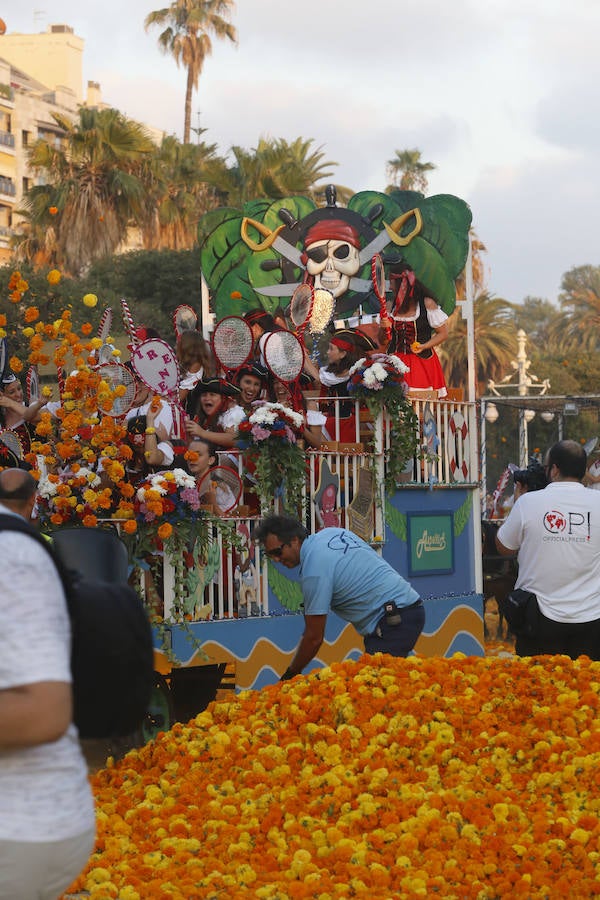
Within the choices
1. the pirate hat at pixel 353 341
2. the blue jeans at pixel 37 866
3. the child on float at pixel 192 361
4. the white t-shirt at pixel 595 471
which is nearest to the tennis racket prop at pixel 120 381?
the child on float at pixel 192 361

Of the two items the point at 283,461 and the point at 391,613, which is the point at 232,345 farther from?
the point at 391,613

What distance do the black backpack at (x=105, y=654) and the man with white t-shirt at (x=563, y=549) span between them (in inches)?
187

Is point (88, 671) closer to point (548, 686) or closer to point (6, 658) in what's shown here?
point (6, 658)

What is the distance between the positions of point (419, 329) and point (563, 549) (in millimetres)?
6953

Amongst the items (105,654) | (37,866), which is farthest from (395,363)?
(37,866)

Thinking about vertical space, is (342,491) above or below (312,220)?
below

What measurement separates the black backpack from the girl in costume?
10950 millimetres

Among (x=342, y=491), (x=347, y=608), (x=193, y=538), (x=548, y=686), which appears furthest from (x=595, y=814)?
(x=342, y=491)

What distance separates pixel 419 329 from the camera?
1403cm

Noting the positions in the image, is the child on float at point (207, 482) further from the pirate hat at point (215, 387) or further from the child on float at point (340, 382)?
the child on float at point (340, 382)

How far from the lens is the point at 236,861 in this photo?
5.66 meters

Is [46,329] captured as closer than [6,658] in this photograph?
No

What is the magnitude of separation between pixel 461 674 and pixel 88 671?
15.2 feet

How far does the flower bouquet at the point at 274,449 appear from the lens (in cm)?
1019
